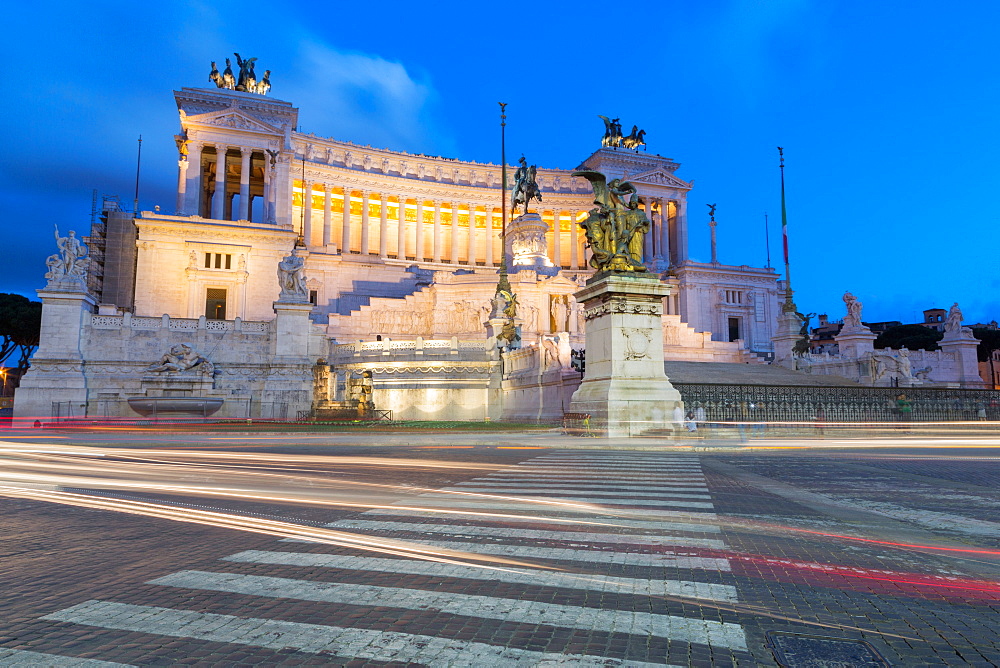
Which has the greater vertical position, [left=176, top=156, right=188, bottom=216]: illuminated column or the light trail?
[left=176, top=156, right=188, bottom=216]: illuminated column

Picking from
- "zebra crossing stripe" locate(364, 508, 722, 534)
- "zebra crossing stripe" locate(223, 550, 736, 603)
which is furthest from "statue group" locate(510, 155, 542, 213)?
"zebra crossing stripe" locate(223, 550, 736, 603)

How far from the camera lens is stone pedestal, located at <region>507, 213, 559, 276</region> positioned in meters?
57.7

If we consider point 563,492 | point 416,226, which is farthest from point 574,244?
point 563,492

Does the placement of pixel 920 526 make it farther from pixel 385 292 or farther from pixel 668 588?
pixel 385 292

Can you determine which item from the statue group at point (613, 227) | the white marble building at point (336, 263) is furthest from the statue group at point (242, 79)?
the statue group at point (613, 227)

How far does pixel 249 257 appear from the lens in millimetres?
59250

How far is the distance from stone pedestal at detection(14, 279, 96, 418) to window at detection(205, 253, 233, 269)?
25905mm

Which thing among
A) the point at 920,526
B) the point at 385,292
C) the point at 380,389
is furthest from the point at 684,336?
the point at 920,526

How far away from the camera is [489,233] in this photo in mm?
86312

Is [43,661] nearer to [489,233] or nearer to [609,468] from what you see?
[609,468]

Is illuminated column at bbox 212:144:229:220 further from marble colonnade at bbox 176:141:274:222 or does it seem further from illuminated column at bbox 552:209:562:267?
illuminated column at bbox 552:209:562:267

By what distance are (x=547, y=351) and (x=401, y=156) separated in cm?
6209

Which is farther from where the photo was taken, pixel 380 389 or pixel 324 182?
pixel 324 182

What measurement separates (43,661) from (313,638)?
126 cm
